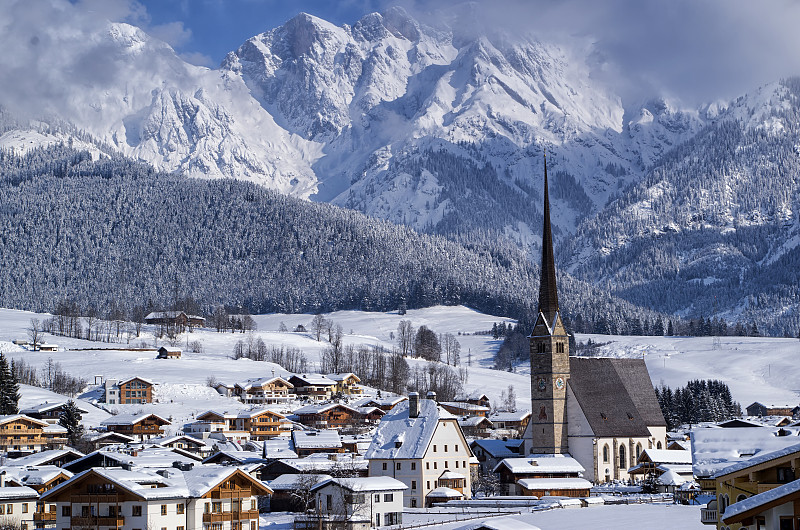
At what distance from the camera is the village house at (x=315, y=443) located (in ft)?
329

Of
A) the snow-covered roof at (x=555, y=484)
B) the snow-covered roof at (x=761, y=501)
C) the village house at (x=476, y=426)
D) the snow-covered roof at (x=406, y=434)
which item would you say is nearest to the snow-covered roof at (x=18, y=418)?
the snow-covered roof at (x=406, y=434)

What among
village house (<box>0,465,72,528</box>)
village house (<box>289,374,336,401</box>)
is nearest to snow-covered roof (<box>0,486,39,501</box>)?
village house (<box>0,465,72,528</box>)

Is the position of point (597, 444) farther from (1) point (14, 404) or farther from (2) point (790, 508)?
(2) point (790, 508)

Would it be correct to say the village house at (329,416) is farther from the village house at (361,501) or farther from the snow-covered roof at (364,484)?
the village house at (361,501)

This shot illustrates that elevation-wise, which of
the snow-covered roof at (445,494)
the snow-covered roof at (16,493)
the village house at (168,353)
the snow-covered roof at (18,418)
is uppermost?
the village house at (168,353)

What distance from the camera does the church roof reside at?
10331cm

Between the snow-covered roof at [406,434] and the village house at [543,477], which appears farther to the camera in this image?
the snow-covered roof at [406,434]

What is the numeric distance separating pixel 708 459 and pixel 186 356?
17085 centimetres

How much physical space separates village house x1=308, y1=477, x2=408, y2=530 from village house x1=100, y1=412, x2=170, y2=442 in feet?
174

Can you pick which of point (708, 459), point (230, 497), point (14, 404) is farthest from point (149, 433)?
point (708, 459)

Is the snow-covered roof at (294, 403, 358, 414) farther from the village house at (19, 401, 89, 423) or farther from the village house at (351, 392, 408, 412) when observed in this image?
the village house at (19, 401, 89, 423)

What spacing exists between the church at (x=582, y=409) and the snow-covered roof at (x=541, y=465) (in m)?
7.51

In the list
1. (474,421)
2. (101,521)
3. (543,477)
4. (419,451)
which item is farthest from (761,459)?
(474,421)

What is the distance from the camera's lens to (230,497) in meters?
59.4
